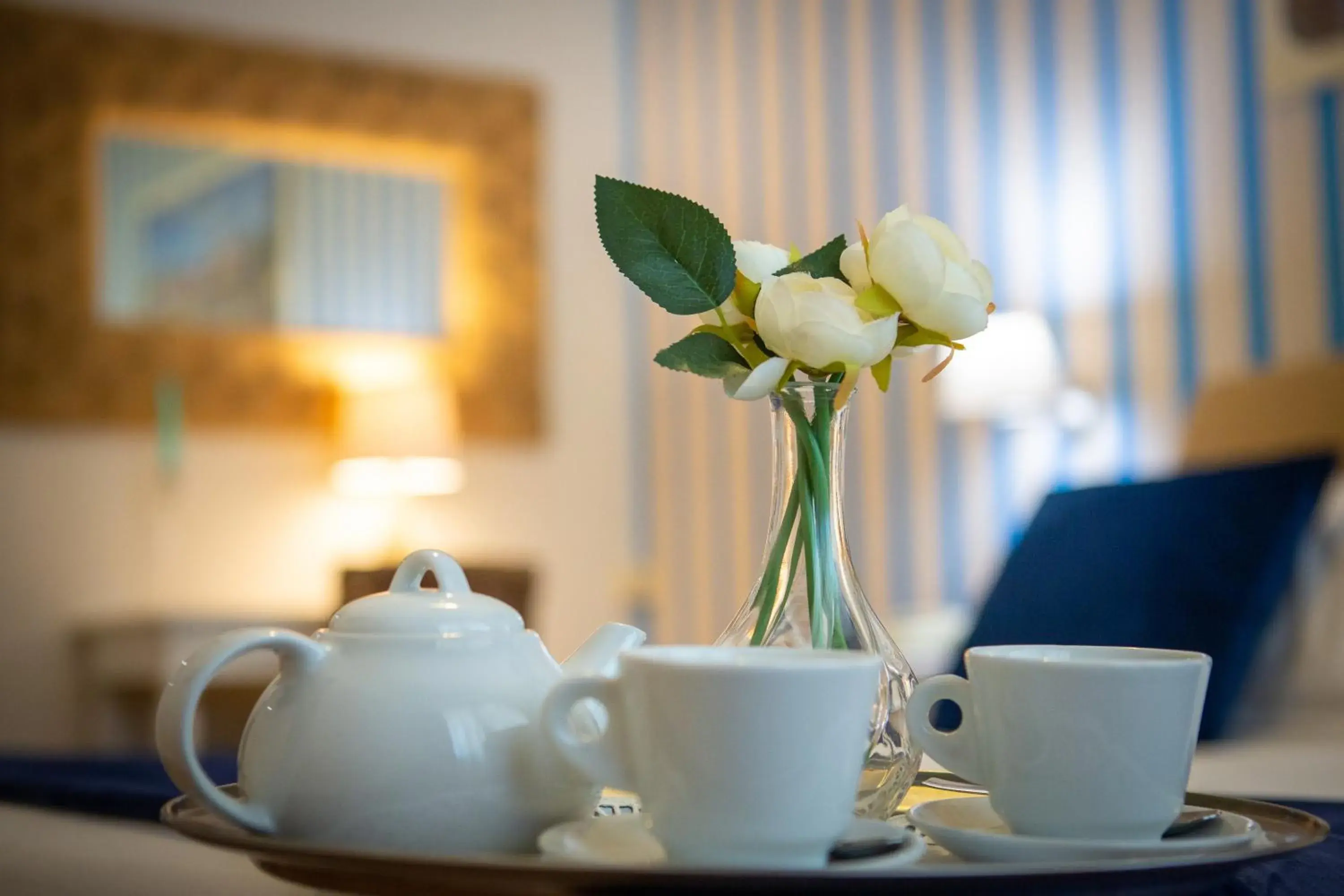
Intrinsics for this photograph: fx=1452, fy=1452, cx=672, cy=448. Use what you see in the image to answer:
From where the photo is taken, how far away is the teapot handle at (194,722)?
64 cm

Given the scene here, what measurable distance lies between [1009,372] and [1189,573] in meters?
1.92

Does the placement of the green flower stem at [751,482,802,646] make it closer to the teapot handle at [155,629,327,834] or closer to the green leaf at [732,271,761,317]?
the green leaf at [732,271,761,317]

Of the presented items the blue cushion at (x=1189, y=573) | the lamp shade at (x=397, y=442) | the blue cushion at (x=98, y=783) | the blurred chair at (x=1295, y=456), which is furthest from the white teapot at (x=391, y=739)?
the lamp shade at (x=397, y=442)

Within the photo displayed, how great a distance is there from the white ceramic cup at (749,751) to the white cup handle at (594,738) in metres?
0.02

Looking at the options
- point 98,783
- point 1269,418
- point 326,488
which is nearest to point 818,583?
point 98,783

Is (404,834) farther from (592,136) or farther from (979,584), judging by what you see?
(592,136)

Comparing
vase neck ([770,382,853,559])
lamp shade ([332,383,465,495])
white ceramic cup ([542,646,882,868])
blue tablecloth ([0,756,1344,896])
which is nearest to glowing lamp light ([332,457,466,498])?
lamp shade ([332,383,465,495])

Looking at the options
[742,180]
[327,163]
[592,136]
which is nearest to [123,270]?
[327,163]

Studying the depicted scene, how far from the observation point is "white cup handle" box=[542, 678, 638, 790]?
642 mm

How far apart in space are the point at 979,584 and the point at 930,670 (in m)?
1.60

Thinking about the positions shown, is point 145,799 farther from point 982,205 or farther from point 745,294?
point 982,205

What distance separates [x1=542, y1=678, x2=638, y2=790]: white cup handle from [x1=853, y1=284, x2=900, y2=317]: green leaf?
10.4 inches

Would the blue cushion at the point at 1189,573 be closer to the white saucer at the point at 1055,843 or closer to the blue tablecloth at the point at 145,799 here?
the blue tablecloth at the point at 145,799

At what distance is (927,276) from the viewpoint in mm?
765
